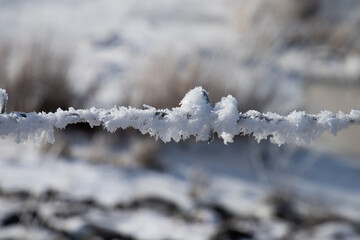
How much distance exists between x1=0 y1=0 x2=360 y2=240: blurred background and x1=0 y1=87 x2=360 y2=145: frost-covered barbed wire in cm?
37

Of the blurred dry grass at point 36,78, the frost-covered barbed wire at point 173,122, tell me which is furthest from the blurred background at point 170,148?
the frost-covered barbed wire at point 173,122

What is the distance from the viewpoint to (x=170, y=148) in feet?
9.84

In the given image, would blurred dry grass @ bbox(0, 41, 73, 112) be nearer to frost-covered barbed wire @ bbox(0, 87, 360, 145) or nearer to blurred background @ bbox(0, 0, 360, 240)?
blurred background @ bbox(0, 0, 360, 240)

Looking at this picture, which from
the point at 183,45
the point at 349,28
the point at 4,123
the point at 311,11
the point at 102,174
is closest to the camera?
the point at 4,123

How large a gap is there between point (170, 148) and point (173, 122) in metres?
2.36

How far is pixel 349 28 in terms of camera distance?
6258 mm

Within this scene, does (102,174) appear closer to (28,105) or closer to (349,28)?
(28,105)

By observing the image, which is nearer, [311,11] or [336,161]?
[336,161]

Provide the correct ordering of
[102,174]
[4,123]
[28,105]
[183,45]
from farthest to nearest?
1. [183,45]
2. [28,105]
3. [102,174]
4. [4,123]

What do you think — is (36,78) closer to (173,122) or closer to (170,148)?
(170,148)

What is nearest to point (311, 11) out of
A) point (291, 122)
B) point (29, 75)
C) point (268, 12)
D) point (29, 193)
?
point (268, 12)

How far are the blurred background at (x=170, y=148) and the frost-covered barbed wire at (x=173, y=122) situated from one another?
0.37m

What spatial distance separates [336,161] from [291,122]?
2.56 meters

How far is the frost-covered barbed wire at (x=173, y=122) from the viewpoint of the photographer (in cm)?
63
